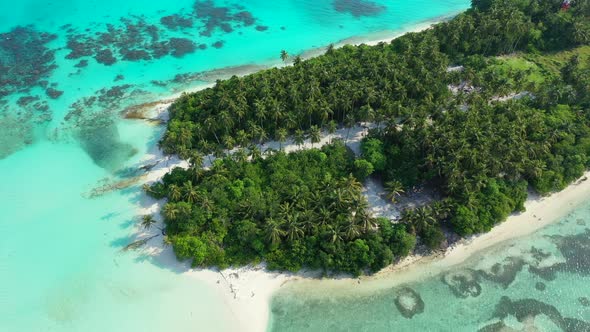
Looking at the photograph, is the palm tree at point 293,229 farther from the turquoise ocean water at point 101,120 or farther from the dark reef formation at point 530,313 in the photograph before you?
the dark reef formation at point 530,313

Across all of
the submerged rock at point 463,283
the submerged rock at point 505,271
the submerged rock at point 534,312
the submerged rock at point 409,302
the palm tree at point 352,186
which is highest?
the palm tree at point 352,186

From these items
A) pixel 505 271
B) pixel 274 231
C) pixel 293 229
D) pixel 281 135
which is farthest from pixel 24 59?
pixel 505 271

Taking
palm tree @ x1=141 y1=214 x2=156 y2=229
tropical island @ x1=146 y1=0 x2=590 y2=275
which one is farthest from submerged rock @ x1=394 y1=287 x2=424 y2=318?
palm tree @ x1=141 y1=214 x2=156 y2=229

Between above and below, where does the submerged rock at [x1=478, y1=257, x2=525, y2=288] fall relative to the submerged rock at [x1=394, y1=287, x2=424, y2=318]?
above

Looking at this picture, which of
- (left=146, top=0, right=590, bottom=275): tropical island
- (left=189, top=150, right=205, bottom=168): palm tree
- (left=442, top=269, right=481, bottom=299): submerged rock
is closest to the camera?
(left=442, top=269, right=481, bottom=299): submerged rock

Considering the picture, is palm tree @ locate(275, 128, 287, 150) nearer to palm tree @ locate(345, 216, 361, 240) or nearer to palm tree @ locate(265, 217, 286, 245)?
palm tree @ locate(265, 217, 286, 245)

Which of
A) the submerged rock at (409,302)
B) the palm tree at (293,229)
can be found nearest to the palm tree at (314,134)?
the palm tree at (293,229)
